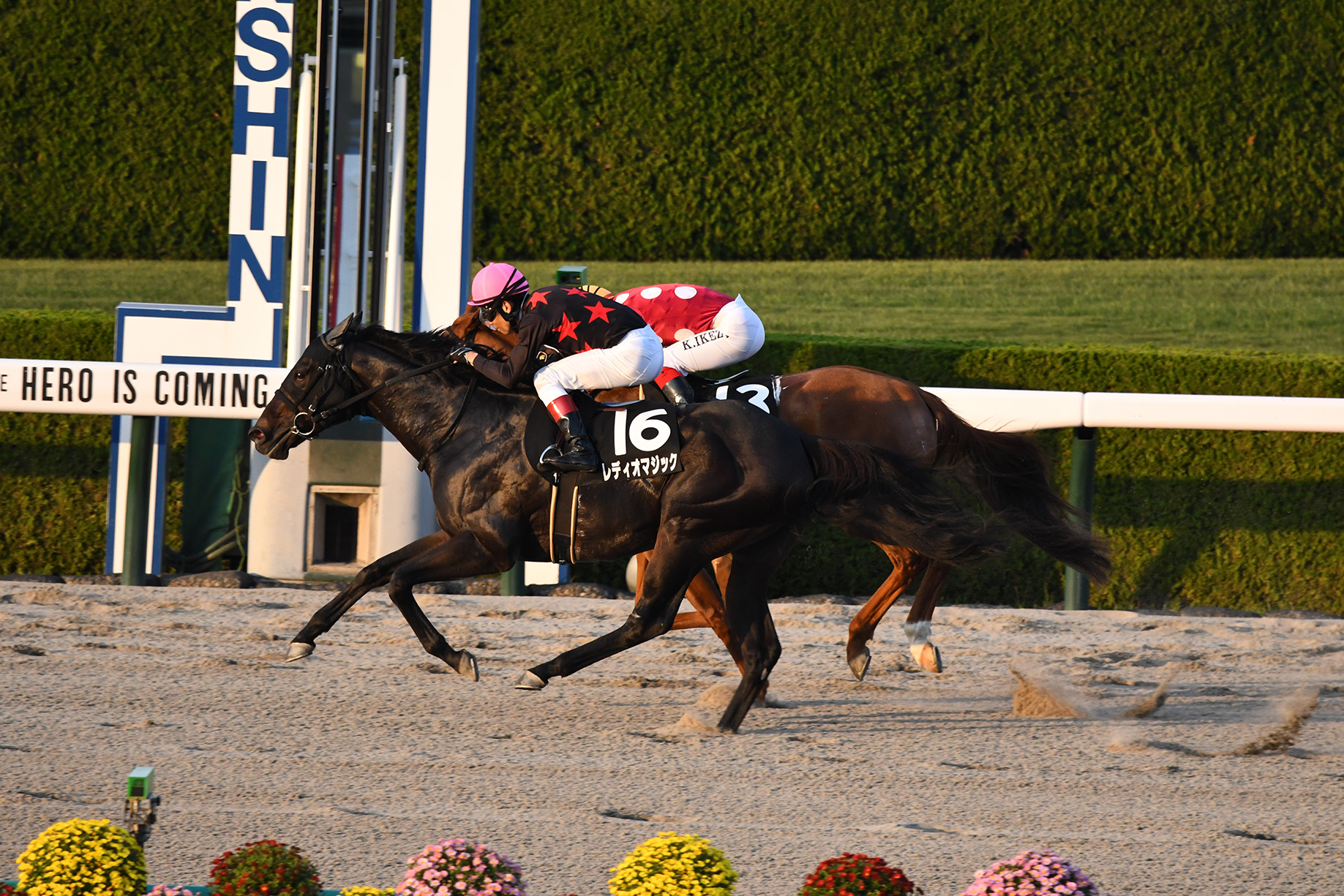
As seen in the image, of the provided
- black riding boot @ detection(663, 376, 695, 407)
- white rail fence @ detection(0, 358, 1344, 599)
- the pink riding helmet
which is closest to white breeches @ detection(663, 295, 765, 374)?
black riding boot @ detection(663, 376, 695, 407)

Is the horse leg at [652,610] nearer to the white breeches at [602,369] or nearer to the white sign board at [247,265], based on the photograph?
the white breeches at [602,369]

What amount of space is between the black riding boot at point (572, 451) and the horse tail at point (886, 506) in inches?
26.5

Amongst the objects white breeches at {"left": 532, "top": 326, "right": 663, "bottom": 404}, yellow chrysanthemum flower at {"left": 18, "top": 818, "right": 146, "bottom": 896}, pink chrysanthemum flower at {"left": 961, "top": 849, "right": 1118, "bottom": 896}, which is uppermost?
white breeches at {"left": 532, "top": 326, "right": 663, "bottom": 404}

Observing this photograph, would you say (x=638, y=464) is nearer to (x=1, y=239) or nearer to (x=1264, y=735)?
(x=1264, y=735)

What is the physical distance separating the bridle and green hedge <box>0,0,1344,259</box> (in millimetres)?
7026

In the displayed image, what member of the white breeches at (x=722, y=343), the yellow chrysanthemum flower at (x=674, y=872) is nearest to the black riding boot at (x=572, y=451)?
the white breeches at (x=722, y=343)

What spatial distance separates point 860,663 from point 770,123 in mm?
7225

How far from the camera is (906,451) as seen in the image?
5.36 metres

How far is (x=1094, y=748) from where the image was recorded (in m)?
4.55

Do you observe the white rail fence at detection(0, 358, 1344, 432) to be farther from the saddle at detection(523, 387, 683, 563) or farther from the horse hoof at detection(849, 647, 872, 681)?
the saddle at detection(523, 387, 683, 563)

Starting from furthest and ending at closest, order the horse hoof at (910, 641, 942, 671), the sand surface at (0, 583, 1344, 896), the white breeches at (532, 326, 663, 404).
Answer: the horse hoof at (910, 641, 942, 671)
the white breeches at (532, 326, 663, 404)
the sand surface at (0, 583, 1344, 896)

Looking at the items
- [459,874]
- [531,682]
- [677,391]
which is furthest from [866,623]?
[459,874]

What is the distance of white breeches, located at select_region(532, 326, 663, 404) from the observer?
463 cm

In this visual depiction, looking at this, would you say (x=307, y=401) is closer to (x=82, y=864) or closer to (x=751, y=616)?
(x=751, y=616)
